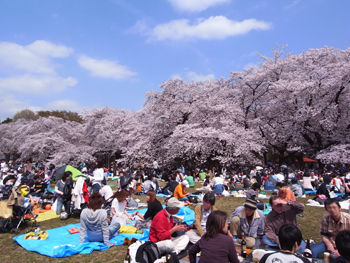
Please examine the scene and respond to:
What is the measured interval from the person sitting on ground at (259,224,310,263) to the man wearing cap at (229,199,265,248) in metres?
1.90

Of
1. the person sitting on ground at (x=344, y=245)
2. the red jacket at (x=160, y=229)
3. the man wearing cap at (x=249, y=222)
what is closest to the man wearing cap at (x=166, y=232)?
the red jacket at (x=160, y=229)

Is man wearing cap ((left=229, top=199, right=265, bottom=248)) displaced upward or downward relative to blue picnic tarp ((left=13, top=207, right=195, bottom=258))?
upward

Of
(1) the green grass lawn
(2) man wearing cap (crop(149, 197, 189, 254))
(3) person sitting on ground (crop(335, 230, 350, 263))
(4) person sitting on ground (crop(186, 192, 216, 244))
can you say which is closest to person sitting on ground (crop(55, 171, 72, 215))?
(1) the green grass lawn

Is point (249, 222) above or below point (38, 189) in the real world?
below

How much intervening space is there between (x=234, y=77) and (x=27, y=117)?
44469 mm

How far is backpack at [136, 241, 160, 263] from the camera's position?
3936mm

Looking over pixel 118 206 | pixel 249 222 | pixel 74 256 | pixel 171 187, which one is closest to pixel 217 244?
pixel 249 222

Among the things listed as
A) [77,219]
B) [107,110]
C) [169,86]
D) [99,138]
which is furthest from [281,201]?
[107,110]

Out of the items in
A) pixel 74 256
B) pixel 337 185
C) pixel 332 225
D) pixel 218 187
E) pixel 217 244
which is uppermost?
pixel 217 244

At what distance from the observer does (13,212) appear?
23.4ft

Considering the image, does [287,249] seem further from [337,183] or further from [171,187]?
[337,183]

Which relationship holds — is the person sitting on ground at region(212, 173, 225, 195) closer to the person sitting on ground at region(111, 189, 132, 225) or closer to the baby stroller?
the person sitting on ground at region(111, 189, 132, 225)

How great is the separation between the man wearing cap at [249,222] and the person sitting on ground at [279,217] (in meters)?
0.13

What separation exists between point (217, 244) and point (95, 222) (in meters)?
3.59
